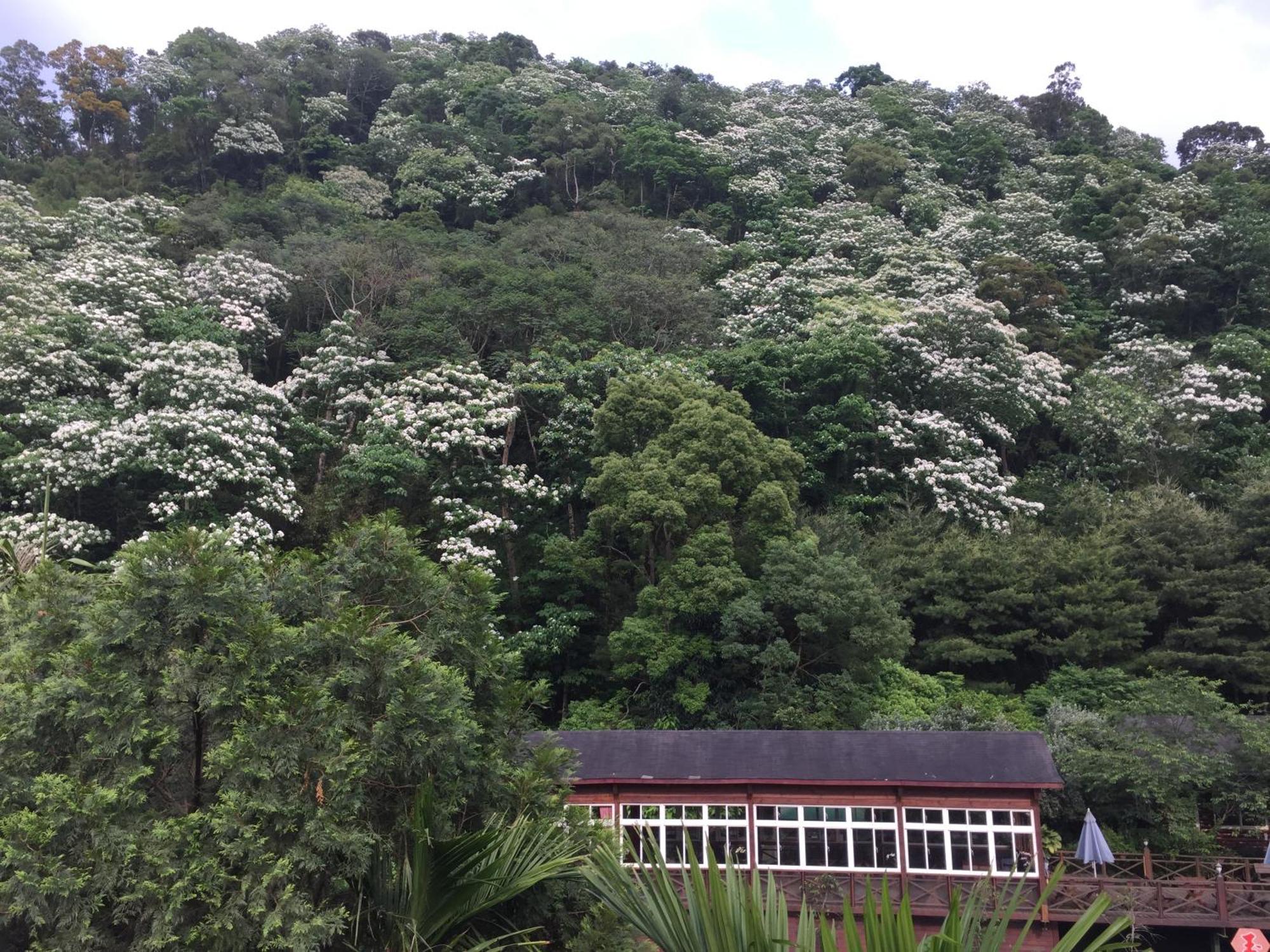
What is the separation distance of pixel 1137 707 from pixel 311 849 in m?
14.7

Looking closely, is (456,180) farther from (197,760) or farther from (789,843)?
(197,760)

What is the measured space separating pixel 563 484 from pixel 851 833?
34.0 ft

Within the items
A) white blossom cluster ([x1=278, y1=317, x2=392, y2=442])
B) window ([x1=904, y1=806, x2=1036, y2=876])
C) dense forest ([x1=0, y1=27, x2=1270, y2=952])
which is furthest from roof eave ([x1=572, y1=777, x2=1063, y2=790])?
white blossom cluster ([x1=278, y1=317, x2=392, y2=442])

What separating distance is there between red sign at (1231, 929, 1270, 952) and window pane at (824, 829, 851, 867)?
183 inches

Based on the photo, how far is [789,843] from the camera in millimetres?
13836

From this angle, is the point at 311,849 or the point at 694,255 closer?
the point at 311,849

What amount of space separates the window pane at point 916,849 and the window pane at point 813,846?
1.09 m

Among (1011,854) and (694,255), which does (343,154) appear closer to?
(694,255)

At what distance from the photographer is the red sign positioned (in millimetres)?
12594

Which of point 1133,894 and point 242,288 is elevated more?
point 242,288

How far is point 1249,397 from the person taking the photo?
2553 cm

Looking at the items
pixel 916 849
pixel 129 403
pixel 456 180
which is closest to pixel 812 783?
pixel 916 849

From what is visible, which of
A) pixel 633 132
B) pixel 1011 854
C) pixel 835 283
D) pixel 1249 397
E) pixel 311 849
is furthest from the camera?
pixel 633 132

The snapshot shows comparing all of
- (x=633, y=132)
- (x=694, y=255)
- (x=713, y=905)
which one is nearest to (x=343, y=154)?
(x=633, y=132)
